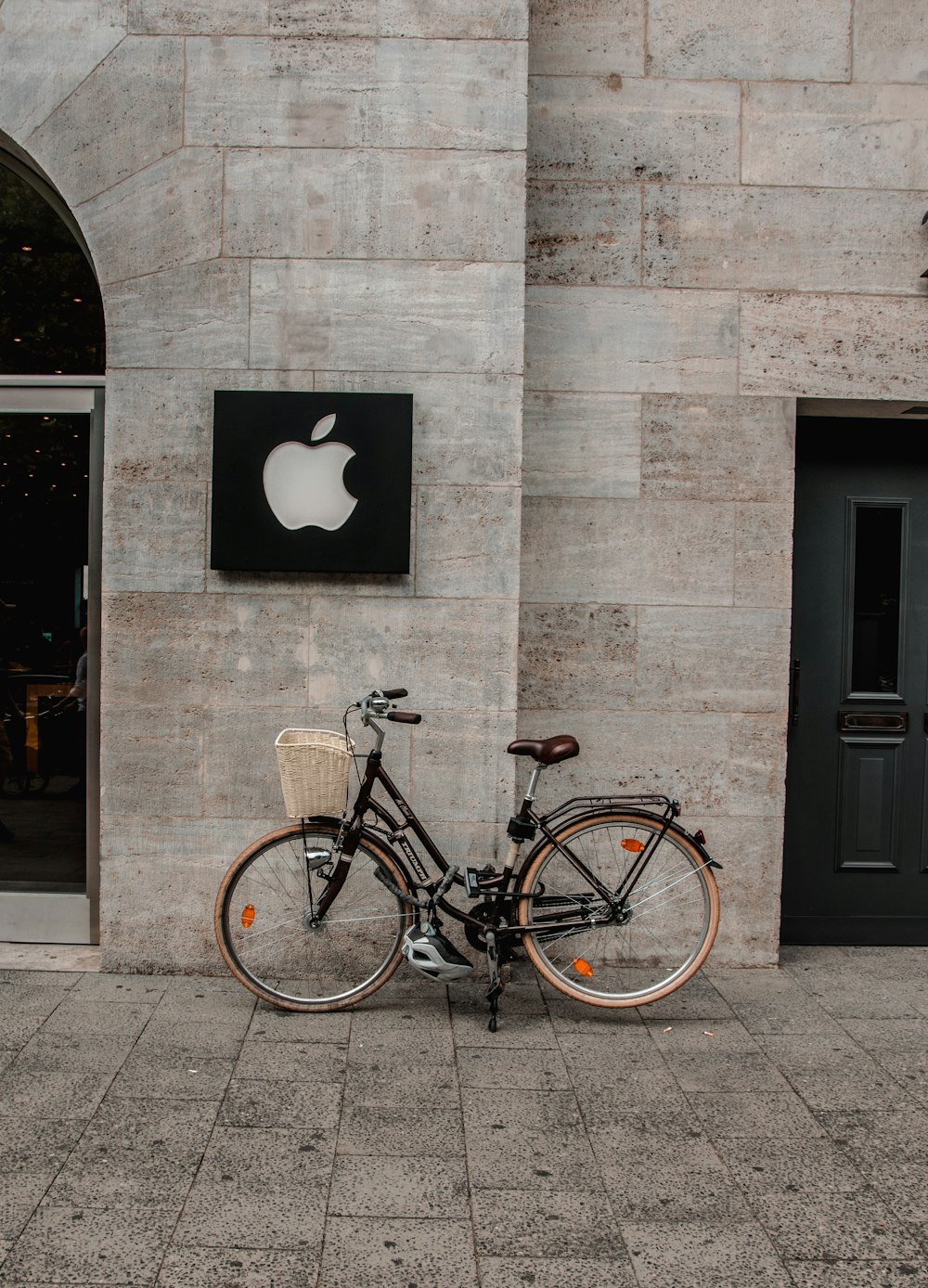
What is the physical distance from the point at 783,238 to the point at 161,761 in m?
3.98

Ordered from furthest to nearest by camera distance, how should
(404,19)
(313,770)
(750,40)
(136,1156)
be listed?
(750,40)
(404,19)
(313,770)
(136,1156)

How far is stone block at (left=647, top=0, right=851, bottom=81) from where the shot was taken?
207 inches

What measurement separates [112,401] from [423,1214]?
145 inches

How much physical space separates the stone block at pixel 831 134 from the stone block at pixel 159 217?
8.62 feet

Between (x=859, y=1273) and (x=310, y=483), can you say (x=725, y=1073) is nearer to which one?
(x=859, y=1273)

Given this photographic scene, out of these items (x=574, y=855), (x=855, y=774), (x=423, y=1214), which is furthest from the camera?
(x=855, y=774)

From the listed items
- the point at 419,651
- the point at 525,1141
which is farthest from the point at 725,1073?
the point at 419,651

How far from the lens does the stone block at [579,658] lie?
5.29m

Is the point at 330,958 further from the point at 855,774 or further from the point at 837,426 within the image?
the point at 837,426

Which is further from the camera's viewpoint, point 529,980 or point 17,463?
point 17,463

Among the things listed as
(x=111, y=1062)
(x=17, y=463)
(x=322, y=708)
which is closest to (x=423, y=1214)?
(x=111, y=1062)

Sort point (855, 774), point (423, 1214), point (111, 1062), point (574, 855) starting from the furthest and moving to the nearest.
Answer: point (855, 774), point (574, 855), point (111, 1062), point (423, 1214)

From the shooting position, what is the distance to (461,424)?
193 inches

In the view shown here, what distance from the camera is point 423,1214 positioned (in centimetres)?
303
